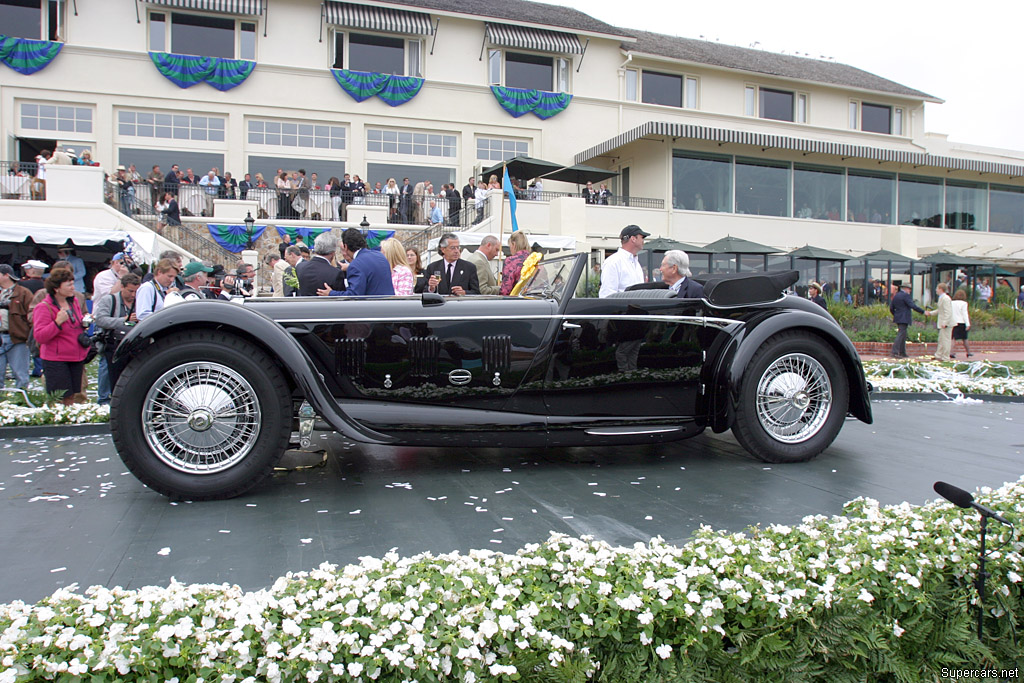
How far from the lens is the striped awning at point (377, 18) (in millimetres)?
24047

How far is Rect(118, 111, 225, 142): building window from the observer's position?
22.3 meters

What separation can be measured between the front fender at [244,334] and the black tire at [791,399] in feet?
8.12

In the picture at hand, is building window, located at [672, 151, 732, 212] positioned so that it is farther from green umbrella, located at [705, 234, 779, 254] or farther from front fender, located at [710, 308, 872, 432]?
front fender, located at [710, 308, 872, 432]

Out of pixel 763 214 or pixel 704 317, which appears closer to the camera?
pixel 704 317

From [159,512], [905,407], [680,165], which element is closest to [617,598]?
[159,512]

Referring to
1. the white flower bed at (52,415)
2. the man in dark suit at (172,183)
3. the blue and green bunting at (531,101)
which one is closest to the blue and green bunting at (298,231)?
the man in dark suit at (172,183)

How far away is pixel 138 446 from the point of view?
3.47 meters

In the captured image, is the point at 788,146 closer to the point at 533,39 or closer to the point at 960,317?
the point at 533,39

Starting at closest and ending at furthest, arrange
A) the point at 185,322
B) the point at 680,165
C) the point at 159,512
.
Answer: the point at 159,512 < the point at 185,322 < the point at 680,165

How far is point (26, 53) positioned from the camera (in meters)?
21.1

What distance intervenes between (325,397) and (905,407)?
20.3 ft

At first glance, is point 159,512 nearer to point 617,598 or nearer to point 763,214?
point 617,598

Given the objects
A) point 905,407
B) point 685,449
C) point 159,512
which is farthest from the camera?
point 905,407

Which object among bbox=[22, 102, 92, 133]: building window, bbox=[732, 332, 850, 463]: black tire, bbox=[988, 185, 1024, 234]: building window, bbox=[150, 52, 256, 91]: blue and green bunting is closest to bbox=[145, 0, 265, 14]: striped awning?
bbox=[150, 52, 256, 91]: blue and green bunting
